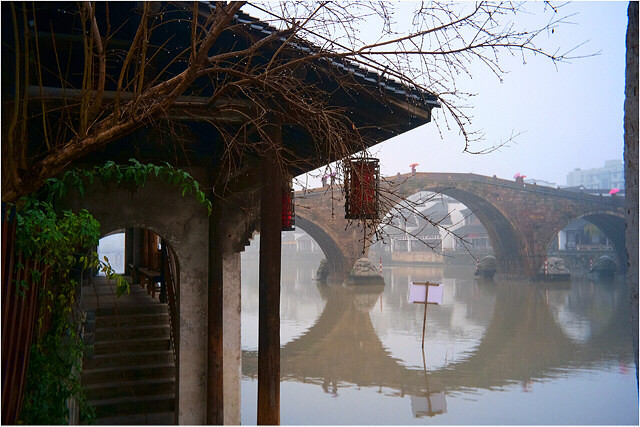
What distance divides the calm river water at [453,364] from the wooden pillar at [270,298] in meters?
3.37

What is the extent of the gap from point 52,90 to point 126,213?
155 centimetres

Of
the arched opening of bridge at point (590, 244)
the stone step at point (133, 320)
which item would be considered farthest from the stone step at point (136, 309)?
the arched opening of bridge at point (590, 244)

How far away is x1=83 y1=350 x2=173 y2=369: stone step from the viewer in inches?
236

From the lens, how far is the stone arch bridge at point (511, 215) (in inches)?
1037

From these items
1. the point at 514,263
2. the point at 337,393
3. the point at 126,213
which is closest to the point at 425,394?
the point at 337,393

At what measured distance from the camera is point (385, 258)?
44125mm

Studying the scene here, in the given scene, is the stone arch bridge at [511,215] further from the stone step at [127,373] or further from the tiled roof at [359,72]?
the tiled roof at [359,72]

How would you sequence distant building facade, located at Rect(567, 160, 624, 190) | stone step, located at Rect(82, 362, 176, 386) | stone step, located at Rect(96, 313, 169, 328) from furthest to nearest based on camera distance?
distant building facade, located at Rect(567, 160, 624, 190)
stone step, located at Rect(96, 313, 169, 328)
stone step, located at Rect(82, 362, 176, 386)

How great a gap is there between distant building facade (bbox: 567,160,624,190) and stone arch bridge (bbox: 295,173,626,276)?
57.6 meters

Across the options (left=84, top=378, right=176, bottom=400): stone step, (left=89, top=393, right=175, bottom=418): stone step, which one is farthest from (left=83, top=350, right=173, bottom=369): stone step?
(left=89, top=393, right=175, bottom=418): stone step

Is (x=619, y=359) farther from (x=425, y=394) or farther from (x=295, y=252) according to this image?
(x=295, y=252)

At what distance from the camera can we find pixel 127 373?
5906mm

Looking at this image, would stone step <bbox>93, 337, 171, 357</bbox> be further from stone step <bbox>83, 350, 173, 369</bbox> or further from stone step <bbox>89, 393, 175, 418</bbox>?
stone step <bbox>89, 393, 175, 418</bbox>

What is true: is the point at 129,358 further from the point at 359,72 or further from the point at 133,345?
the point at 359,72
